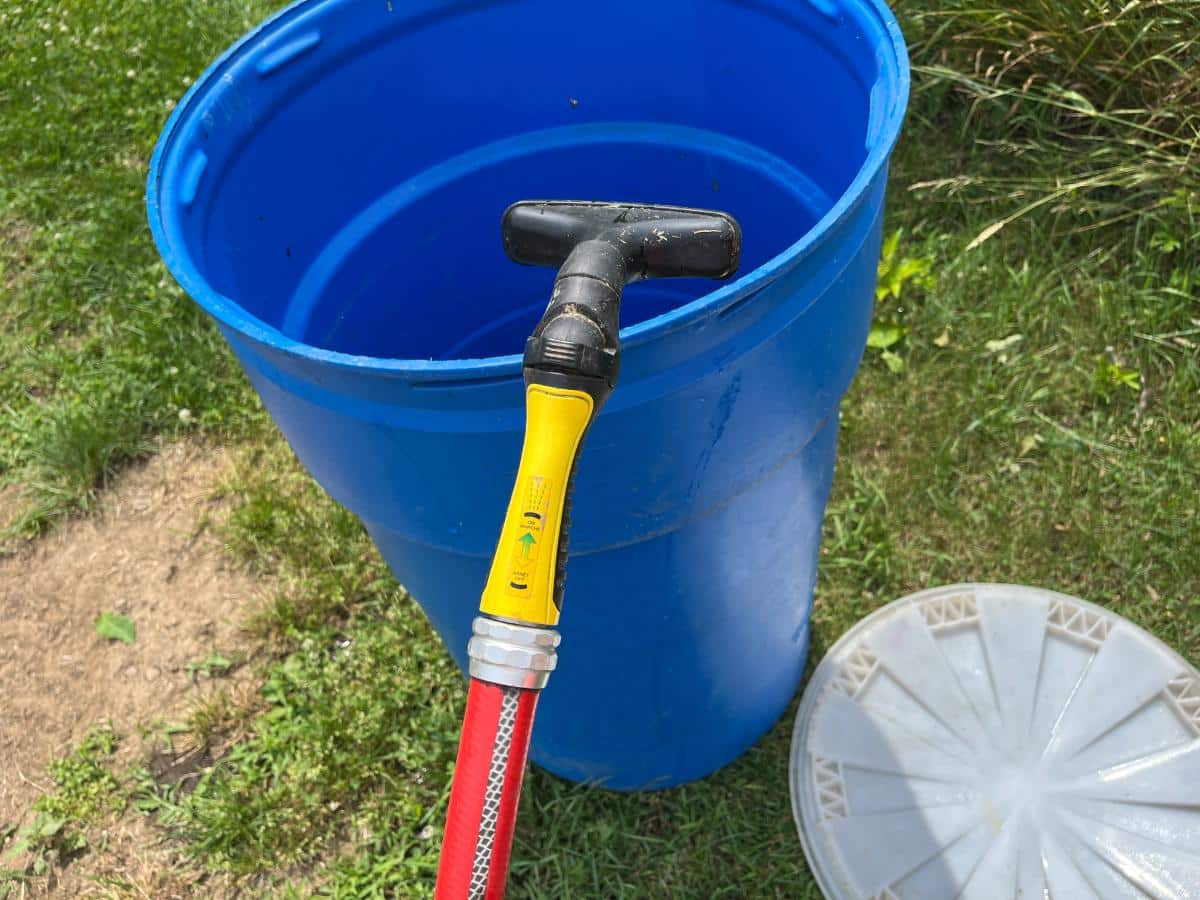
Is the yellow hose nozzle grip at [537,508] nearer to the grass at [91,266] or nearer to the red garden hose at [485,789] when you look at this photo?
the red garden hose at [485,789]

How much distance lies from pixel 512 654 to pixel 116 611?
1406 mm

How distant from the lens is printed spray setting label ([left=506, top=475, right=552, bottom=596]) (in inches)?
27.0

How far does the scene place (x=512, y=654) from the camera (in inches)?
26.5

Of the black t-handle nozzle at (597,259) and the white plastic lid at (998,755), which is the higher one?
the black t-handle nozzle at (597,259)

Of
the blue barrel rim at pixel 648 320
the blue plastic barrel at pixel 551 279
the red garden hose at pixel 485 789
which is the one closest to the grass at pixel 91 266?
the blue plastic barrel at pixel 551 279

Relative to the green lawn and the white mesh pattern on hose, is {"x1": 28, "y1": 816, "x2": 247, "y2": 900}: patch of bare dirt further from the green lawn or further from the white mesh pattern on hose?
the white mesh pattern on hose

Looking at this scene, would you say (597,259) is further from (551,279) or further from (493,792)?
(551,279)

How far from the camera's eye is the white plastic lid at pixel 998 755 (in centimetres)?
133

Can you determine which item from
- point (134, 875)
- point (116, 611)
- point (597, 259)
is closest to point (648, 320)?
point (597, 259)

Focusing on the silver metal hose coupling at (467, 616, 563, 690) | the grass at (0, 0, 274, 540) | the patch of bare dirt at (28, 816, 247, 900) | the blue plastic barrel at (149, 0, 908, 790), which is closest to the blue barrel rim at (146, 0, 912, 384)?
the blue plastic barrel at (149, 0, 908, 790)

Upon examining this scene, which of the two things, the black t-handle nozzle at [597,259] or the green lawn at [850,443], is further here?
the green lawn at [850,443]

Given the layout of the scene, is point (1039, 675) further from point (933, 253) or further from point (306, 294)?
point (306, 294)

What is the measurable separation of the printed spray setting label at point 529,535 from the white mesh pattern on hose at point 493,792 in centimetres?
7

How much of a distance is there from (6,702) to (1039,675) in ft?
5.49
